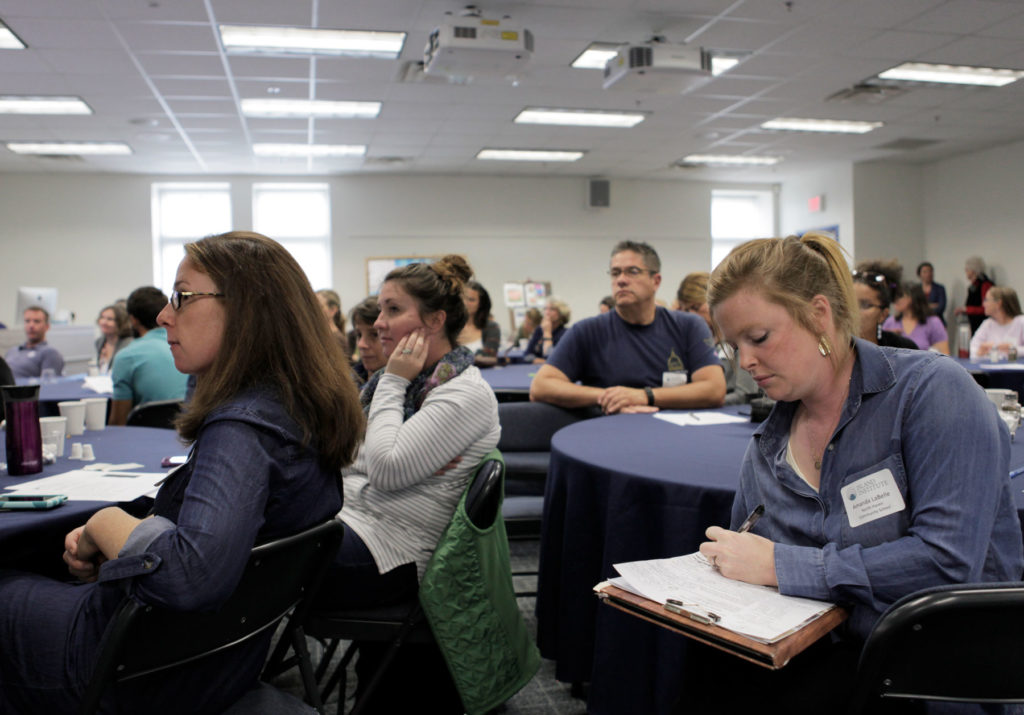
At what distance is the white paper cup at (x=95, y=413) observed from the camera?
8.55 ft

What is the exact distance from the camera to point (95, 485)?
68.7 inches

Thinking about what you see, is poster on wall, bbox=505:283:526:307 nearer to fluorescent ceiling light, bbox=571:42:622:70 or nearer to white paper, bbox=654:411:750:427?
fluorescent ceiling light, bbox=571:42:622:70

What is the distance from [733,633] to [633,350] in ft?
7.96

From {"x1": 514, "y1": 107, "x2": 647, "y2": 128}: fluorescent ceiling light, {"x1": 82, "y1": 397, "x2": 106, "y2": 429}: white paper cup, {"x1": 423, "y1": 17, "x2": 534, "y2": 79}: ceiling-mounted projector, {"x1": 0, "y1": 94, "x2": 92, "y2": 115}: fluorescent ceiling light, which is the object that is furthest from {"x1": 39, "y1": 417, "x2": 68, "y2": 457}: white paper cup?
{"x1": 514, "y1": 107, "x2": 647, "y2": 128}: fluorescent ceiling light

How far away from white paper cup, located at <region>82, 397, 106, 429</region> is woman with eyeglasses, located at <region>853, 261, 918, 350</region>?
2971mm

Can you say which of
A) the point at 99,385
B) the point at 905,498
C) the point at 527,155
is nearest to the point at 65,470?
the point at 905,498

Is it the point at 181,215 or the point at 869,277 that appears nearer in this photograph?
the point at 869,277

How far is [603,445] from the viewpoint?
2172 millimetres

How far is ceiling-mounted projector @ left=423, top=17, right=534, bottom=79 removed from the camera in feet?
16.5

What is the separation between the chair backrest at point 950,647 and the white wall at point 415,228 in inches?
431

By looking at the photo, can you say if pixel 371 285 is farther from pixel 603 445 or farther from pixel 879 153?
pixel 603 445

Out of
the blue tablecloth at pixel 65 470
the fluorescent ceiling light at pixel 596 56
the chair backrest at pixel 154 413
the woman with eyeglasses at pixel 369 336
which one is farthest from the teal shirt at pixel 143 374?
the fluorescent ceiling light at pixel 596 56

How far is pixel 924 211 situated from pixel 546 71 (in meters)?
7.79

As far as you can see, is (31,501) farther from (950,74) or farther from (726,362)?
(950,74)
